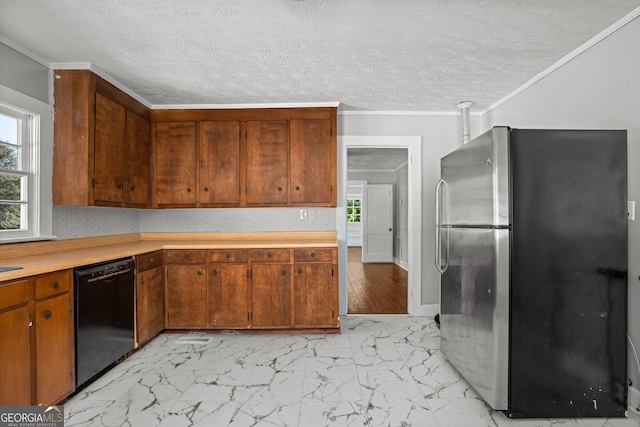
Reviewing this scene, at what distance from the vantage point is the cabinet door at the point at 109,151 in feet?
9.04

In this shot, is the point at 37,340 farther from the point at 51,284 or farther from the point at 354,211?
the point at 354,211

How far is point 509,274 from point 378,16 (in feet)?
5.75

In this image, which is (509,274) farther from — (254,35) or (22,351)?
(22,351)

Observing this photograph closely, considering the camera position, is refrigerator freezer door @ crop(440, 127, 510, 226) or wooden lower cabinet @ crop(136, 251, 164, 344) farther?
wooden lower cabinet @ crop(136, 251, 164, 344)

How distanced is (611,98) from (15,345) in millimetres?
3904

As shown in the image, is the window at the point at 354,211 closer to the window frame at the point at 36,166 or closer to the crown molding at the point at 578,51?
the crown molding at the point at 578,51

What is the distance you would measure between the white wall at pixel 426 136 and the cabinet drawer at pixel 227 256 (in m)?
1.83

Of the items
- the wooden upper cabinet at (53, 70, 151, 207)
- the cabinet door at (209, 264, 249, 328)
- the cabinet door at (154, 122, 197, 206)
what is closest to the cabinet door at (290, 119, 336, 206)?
the cabinet door at (209, 264, 249, 328)

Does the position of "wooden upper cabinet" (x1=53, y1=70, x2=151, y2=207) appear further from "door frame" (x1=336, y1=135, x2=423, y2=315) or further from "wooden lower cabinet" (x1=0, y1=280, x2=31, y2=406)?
"door frame" (x1=336, y1=135, x2=423, y2=315)

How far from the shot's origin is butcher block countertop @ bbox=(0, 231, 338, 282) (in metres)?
2.05

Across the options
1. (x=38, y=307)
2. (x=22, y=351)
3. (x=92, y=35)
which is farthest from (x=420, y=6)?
(x=22, y=351)

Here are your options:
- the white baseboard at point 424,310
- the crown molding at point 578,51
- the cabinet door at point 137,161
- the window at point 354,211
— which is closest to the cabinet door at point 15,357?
the cabinet door at point 137,161

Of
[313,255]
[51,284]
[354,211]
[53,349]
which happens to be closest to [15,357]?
[53,349]

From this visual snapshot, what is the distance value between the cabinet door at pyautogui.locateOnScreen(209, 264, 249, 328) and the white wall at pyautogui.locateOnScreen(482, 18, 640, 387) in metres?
2.97
